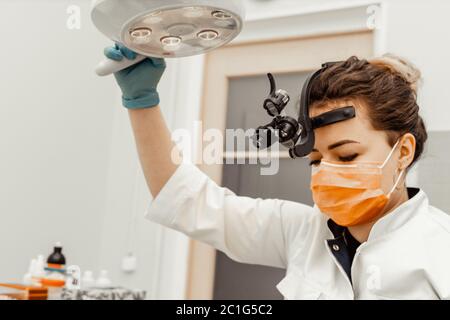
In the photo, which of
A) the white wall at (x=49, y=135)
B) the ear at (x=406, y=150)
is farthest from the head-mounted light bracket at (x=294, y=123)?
the white wall at (x=49, y=135)

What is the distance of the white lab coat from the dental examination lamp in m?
0.43

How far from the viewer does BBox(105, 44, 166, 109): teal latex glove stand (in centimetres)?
83

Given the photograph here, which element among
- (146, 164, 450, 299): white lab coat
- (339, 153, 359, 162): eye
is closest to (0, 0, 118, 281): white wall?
(146, 164, 450, 299): white lab coat

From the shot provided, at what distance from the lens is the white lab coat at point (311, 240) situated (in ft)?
2.34

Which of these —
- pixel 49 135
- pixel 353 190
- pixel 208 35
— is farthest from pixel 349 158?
pixel 49 135

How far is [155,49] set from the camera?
62cm

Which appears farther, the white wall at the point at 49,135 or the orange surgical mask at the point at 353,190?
the white wall at the point at 49,135

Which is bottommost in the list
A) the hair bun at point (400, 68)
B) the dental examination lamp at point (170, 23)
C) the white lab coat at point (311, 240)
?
the white lab coat at point (311, 240)

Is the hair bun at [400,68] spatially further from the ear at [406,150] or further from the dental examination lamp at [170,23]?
the dental examination lamp at [170,23]

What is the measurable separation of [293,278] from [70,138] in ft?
3.05

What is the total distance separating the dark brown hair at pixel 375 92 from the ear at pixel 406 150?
12 mm

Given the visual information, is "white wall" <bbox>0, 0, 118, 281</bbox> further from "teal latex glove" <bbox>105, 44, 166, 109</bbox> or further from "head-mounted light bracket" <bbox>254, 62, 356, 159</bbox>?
"head-mounted light bracket" <bbox>254, 62, 356, 159</bbox>

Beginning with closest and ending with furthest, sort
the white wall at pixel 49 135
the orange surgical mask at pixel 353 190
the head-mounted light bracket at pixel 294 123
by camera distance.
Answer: the head-mounted light bracket at pixel 294 123 → the orange surgical mask at pixel 353 190 → the white wall at pixel 49 135
